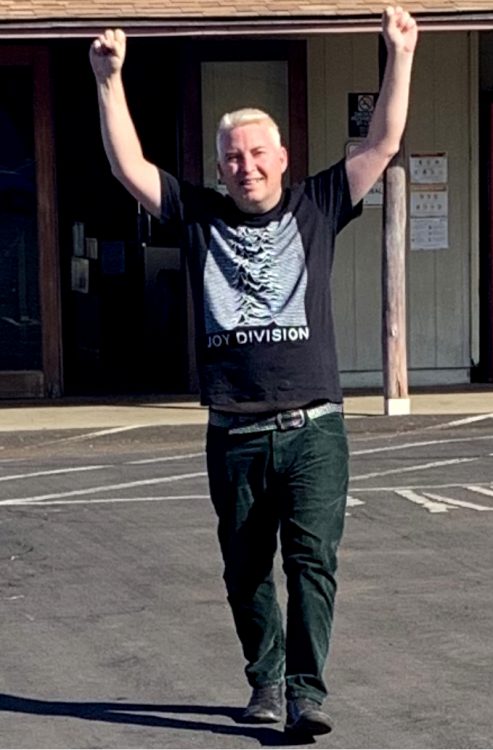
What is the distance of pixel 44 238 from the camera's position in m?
15.7

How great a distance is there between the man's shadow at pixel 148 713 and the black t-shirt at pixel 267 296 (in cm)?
108

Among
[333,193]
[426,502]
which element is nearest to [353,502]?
[426,502]

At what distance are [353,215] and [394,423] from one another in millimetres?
7937

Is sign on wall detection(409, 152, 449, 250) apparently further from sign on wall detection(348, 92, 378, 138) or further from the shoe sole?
the shoe sole

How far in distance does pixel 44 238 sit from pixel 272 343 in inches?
390

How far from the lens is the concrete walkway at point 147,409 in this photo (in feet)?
47.0

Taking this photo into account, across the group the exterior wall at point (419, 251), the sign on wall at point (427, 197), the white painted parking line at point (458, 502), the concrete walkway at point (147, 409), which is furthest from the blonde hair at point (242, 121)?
the sign on wall at point (427, 197)

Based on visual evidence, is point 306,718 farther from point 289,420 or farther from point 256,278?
point 256,278

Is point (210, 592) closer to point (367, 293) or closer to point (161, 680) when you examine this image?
point (161, 680)

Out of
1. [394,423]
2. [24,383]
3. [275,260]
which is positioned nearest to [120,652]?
[275,260]

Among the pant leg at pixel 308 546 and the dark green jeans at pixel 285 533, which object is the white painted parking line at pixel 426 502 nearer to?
the dark green jeans at pixel 285 533

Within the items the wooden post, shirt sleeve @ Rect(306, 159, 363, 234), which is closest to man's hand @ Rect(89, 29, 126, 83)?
shirt sleeve @ Rect(306, 159, 363, 234)

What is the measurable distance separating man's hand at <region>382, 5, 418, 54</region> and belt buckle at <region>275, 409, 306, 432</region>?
1194mm

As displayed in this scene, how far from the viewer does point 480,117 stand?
16.3 metres
